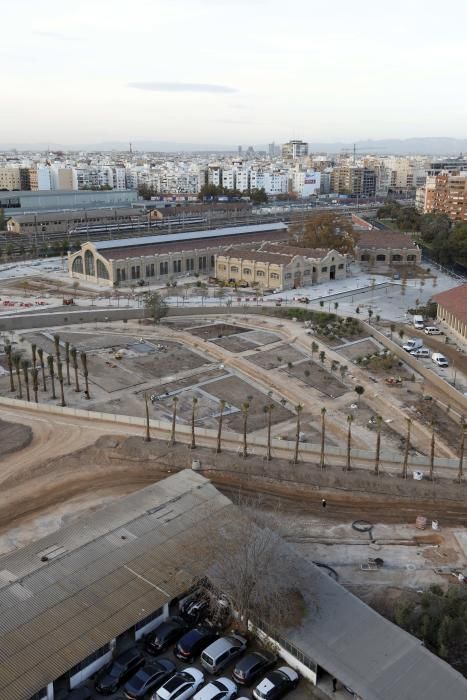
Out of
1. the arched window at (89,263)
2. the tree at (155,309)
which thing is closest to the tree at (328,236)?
the arched window at (89,263)

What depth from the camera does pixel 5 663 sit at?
17766 millimetres

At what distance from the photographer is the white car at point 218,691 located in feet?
58.3

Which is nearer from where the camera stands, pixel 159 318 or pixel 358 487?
pixel 358 487

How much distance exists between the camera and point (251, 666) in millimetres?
Answer: 18719

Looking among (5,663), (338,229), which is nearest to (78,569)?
(5,663)

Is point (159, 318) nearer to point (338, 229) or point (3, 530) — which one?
point (3, 530)

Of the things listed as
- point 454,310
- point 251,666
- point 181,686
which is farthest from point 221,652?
point 454,310

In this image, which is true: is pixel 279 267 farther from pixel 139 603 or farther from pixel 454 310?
pixel 139 603

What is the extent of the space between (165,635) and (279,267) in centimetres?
5066

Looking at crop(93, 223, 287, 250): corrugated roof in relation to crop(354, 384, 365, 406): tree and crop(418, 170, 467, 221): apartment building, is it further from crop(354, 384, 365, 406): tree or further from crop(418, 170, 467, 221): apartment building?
crop(418, 170, 467, 221): apartment building

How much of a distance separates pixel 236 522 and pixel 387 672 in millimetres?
7892

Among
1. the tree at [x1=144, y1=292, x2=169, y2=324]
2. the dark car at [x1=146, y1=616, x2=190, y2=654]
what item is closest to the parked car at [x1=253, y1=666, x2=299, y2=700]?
the dark car at [x1=146, y1=616, x2=190, y2=654]

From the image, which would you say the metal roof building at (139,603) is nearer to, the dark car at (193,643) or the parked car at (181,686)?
the dark car at (193,643)

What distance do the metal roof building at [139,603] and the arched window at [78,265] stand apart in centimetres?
4945
